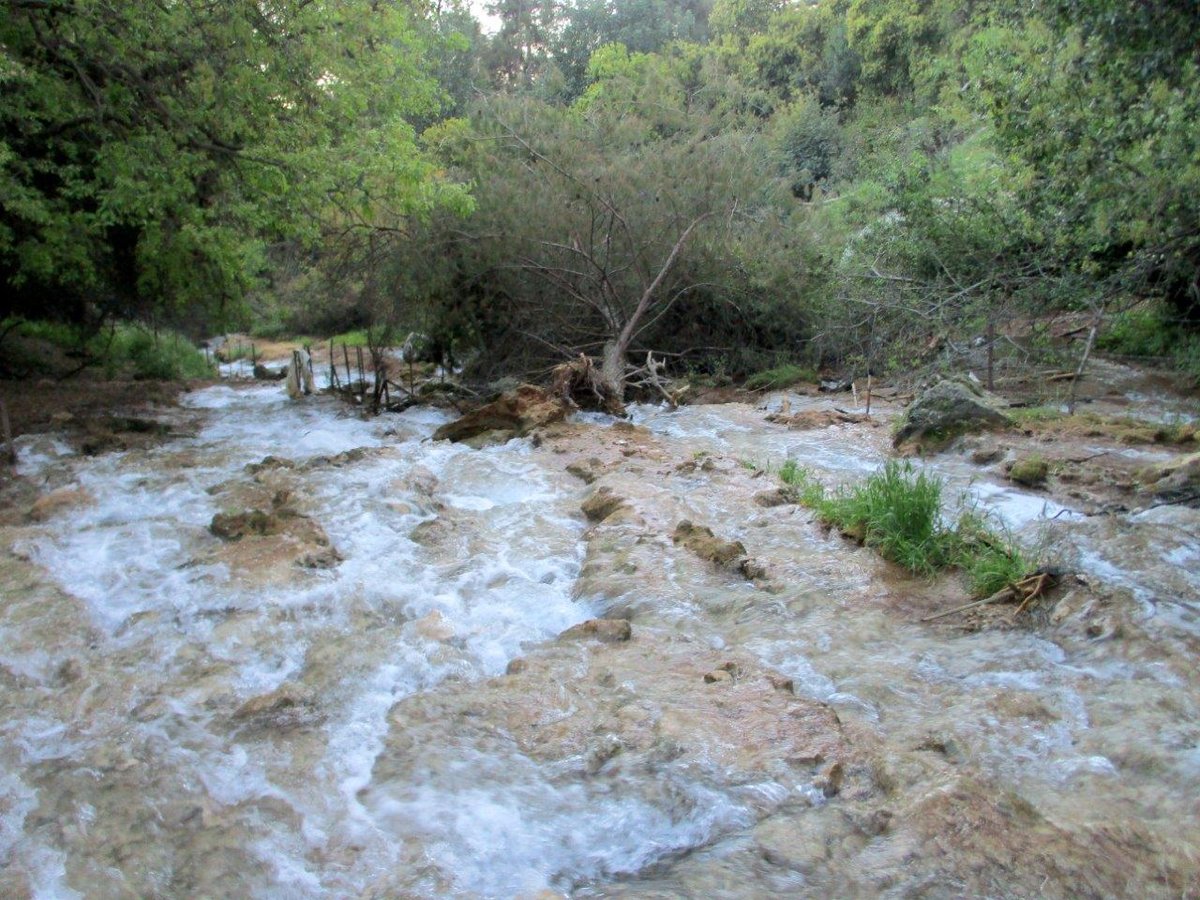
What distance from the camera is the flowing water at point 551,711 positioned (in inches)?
120

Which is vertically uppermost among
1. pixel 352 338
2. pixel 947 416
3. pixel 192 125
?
pixel 192 125

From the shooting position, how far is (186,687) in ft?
14.2

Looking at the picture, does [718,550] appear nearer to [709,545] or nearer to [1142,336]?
[709,545]

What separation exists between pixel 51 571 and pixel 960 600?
231 inches

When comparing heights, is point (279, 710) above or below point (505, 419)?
above

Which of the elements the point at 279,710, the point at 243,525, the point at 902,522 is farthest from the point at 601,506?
the point at 279,710

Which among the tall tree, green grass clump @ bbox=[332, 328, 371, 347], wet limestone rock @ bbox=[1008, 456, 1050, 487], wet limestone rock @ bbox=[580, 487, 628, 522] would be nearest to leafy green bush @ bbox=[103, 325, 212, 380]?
green grass clump @ bbox=[332, 328, 371, 347]

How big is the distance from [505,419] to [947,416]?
5222 millimetres

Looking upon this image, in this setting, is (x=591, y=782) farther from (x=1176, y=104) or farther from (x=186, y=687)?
(x=1176, y=104)

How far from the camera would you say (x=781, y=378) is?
Result: 1514 cm

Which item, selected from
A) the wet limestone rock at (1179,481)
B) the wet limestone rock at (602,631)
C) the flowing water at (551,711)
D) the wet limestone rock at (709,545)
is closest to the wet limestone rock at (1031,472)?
the flowing water at (551,711)

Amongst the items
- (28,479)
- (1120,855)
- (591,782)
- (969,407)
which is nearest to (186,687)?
(591,782)

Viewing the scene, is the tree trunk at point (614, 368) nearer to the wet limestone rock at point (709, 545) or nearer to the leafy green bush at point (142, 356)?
the wet limestone rock at point (709, 545)

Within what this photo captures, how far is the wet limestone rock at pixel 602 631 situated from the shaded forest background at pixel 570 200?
5.07 meters
